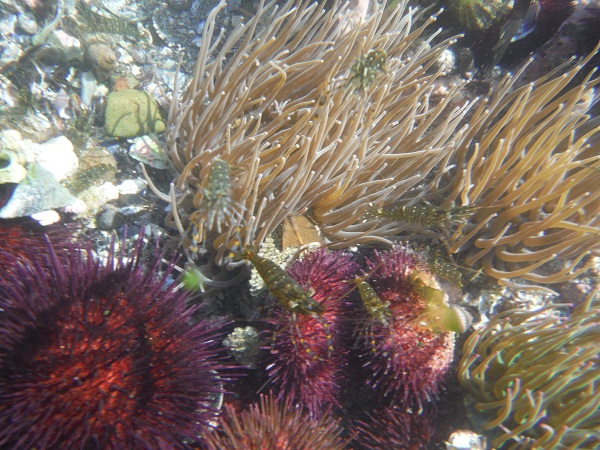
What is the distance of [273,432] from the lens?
243 centimetres

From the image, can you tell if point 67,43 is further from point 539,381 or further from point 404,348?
point 539,381

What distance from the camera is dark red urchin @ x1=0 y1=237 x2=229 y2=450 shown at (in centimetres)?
183

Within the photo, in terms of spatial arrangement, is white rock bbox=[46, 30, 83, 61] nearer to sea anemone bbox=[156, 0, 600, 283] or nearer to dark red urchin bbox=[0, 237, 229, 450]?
sea anemone bbox=[156, 0, 600, 283]

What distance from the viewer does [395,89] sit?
11.5 ft

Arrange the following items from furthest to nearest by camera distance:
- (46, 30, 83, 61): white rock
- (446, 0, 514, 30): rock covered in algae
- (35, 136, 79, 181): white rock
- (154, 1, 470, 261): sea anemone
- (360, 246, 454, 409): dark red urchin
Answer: (46, 30, 83, 61): white rock → (446, 0, 514, 30): rock covered in algae → (35, 136, 79, 181): white rock → (154, 1, 470, 261): sea anemone → (360, 246, 454, 409): dark red urchin

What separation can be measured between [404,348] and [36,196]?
329cm

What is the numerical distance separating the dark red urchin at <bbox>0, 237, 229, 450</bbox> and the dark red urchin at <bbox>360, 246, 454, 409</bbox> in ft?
4.20

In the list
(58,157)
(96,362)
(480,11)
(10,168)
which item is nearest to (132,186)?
(58,157)

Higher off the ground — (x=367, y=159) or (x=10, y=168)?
(x=10, y=168)

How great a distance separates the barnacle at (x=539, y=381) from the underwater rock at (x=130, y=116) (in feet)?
13.0

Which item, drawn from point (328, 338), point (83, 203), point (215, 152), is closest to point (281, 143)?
point (215, 152)

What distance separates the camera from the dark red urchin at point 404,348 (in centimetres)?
263

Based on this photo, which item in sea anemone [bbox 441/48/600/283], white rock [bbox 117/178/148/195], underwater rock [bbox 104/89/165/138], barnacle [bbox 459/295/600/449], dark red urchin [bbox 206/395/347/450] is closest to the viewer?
dark red urchin [bbox 206/395/347/450]

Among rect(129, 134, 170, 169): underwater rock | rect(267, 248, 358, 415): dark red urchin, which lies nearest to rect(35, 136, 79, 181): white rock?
rect(129, 134, 170, 169): underwater rock
